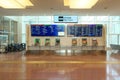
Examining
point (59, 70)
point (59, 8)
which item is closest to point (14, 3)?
point (59, 8)

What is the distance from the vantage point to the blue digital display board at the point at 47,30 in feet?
57.5

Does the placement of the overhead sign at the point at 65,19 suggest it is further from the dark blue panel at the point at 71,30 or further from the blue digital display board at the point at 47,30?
the blue digital display board at the point at 47,30

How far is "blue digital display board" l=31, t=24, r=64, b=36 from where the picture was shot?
17.5 metres

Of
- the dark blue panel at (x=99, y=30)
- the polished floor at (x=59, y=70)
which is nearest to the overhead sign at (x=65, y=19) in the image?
the dark blue panel at (x=99, y=30)

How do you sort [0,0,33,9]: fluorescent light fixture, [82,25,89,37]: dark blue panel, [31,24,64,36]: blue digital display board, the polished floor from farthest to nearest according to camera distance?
[82,25,89,37]: dark blue panel, [31,24,64,36]: blue digital display board, [0,0,33,9]: fluorescent light fixture, the polished floor

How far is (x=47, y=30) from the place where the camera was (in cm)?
1759

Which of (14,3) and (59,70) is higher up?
(14,3)

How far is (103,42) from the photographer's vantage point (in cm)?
1755

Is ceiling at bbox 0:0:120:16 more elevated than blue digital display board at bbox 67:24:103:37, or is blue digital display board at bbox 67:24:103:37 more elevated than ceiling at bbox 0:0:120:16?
ceiling at bbox 0:0:120:16

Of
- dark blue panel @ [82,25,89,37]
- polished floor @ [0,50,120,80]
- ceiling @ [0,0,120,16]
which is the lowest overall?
polished floor @ [0,50,120,80]

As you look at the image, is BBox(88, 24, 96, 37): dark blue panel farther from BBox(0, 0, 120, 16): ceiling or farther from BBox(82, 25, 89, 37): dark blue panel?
BBox(0, 0, 120, 16): ceiling

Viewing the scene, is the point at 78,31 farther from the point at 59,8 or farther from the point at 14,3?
the point at 14,3

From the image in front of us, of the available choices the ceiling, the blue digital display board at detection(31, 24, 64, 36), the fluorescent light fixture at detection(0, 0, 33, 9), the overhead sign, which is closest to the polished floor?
the fluorescent light fixture at detection(0, 0, 33, 9)

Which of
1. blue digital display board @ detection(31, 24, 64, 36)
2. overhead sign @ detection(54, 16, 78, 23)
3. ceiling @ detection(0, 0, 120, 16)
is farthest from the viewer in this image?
overhead sign @ detection(54, 16, 78, 23)
